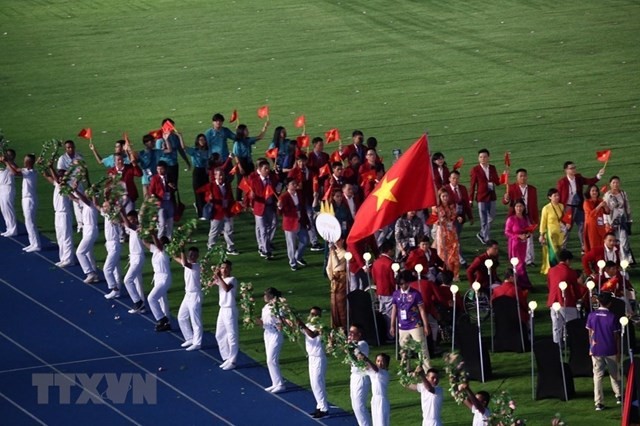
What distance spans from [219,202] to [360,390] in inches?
318

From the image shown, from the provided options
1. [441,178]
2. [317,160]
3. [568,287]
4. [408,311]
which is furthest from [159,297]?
[568,287]

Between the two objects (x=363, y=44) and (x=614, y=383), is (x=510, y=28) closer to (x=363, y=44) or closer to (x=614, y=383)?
(x=363, y=44)

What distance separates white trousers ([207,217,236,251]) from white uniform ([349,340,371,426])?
26.6 ft

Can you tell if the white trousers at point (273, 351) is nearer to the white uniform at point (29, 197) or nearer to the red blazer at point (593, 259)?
the red blazer at point (593, 259)

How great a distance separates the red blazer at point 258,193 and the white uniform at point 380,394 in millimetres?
7893

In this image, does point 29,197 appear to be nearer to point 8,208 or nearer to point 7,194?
point 7,194

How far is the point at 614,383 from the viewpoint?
2198 centimetres

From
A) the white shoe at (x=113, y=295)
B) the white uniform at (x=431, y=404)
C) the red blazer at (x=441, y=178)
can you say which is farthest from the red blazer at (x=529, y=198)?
the white uniform at (x=431, y=404)

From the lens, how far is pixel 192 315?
24.4 meters

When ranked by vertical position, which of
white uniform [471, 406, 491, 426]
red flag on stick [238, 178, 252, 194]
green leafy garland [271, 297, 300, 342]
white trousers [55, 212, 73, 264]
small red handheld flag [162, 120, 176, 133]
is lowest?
white uniform [471, 406, 491, 426]

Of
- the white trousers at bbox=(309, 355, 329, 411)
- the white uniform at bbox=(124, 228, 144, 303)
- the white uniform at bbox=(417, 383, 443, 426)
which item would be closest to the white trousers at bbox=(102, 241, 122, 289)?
the white uniform at bbox=(124, 228, 144, 303)

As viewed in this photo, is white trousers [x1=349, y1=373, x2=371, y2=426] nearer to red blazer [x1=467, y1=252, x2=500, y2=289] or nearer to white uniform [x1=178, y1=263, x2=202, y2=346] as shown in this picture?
white uniform [x1=178, y1=263, x2=202, y2=346]

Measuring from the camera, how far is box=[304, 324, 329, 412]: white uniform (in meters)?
22.0

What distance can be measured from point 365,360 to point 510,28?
2683cm
